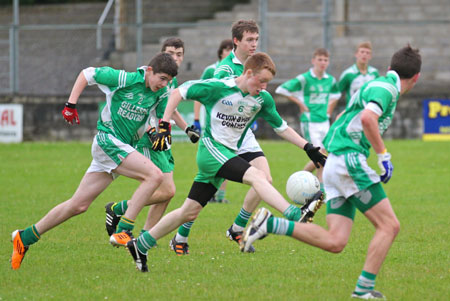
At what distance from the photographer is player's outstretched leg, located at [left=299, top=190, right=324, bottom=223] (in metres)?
6.71

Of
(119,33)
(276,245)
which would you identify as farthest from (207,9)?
(276,245)

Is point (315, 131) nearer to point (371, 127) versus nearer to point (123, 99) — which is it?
point (123, 99)

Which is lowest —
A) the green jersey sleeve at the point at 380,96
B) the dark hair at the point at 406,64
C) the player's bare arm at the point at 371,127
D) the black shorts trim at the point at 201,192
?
the black shorts trim at the point at 201,192

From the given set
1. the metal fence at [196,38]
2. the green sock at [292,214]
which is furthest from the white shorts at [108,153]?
the metal fence at [196,38]

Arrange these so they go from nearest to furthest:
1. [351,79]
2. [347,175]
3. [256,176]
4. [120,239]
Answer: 1. [347,175]
2. [256,176]
3. [120,239]
4. [351,79]

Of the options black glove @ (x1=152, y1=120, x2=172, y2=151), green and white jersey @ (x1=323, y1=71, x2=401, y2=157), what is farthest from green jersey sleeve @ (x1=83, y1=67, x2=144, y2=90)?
green and white jersey @ (x1=323, y1=71, x2=401, y2=157)

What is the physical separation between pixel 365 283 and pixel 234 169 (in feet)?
5.29

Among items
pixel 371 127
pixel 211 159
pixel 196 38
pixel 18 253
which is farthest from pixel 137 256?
pixel 196 38

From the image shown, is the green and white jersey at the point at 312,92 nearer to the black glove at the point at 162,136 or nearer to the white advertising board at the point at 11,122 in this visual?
the black glove at the point at 162,136

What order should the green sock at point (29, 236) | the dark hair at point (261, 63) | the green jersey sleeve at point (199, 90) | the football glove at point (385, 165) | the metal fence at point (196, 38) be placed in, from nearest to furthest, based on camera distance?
the football glove at point (385, 165) → the dark hair at point (261, 63) → the green jersey sleeve at point (199, 90) → the green sock at point (29, 236) → the metal fence at point (196, 38)

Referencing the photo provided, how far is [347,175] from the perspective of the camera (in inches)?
236

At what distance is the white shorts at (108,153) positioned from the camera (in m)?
7.58

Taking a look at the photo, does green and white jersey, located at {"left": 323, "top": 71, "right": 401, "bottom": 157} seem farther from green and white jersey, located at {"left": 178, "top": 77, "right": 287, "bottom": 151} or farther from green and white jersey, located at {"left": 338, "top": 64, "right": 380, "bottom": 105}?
green and white jersey, located at {"left": 338, "top": 64, "right": 380, "bottom": 105}

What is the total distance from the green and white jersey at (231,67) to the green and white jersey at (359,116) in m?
2.46
